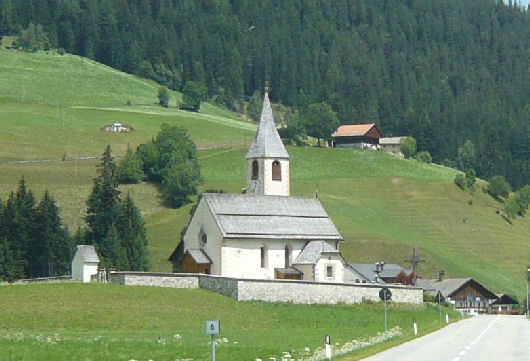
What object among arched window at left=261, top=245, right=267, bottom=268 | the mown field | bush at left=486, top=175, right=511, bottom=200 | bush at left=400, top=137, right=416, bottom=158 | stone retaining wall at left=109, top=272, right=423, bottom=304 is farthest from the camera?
bush at left=400, top=137, right=416, bottom=158

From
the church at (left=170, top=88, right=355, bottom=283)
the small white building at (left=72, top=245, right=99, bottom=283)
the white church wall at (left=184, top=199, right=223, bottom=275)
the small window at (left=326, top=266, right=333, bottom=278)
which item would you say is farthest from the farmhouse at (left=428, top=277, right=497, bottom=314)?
the small white building at (left=72, top=245, right=99, bottom=283)

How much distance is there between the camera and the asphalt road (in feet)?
124

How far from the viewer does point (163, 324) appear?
190 feet

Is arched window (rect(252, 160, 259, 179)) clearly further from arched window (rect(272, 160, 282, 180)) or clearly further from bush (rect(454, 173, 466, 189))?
bush (rect(454, 173, 466, 189))

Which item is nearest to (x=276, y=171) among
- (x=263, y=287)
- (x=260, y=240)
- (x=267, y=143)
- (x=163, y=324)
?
(x=267, y=143)

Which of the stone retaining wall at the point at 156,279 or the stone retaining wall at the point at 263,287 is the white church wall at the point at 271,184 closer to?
the stone retaining wall at the point at 263,287

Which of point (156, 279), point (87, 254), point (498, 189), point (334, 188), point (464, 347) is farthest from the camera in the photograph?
point (498, 189)

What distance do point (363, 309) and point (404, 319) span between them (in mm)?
3448

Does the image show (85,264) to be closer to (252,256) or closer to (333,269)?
(252,256)

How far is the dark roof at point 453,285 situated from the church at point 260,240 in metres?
33.2

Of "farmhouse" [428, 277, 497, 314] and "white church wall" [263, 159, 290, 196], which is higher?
"white church wall" [263, 159, 290, 196]

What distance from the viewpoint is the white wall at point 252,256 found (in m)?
84.1

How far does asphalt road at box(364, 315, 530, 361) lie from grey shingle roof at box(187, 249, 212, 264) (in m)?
29.5

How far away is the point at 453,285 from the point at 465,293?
9.60ft
